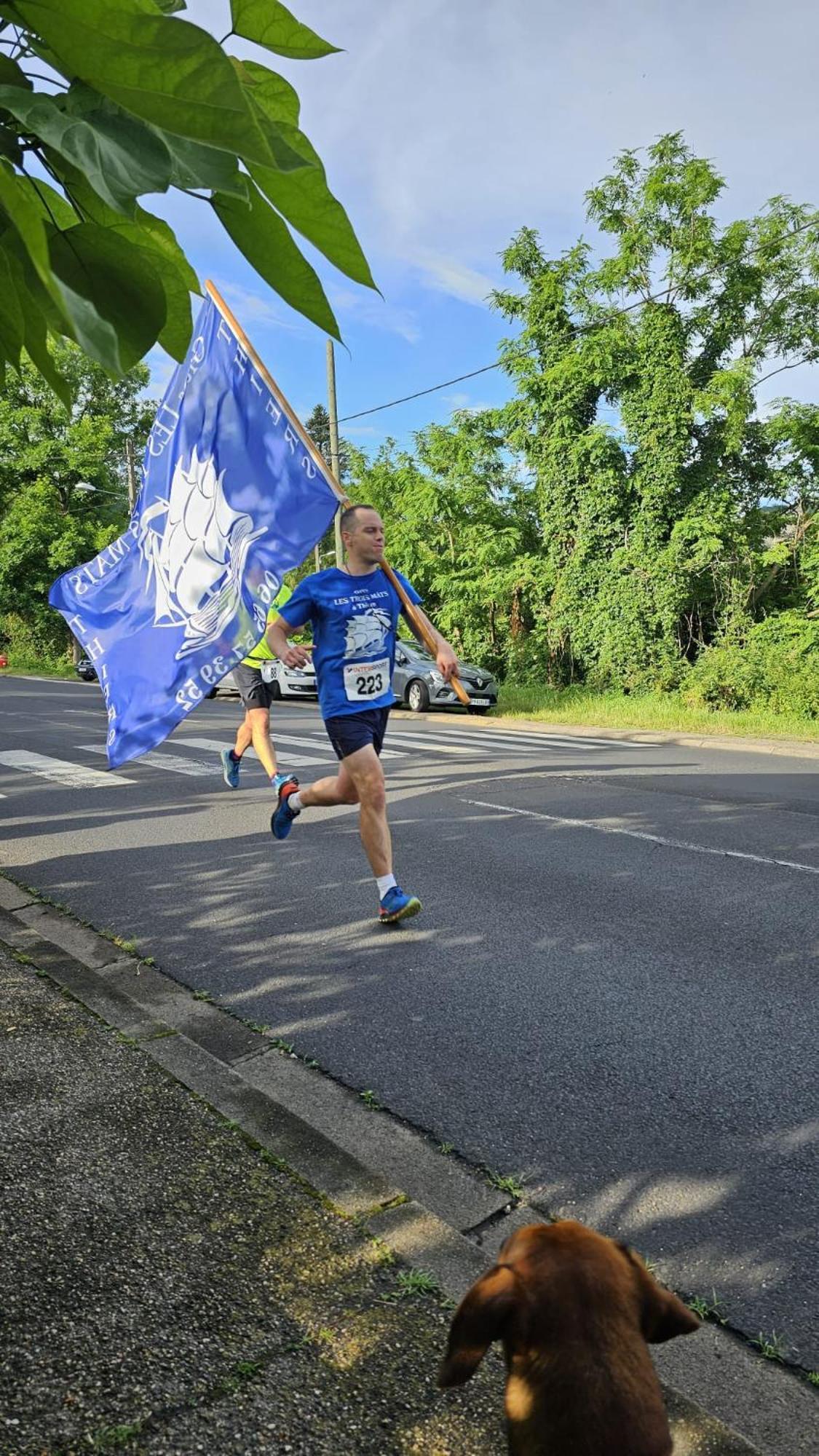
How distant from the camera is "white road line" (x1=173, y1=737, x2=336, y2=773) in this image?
37.0 ft

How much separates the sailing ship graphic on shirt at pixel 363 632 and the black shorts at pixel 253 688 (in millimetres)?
2669

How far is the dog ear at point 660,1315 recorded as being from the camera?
134 cm

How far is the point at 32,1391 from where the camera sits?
6.02 feet

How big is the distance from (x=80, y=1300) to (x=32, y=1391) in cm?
27

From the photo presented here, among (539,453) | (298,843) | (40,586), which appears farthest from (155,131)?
(40,586)

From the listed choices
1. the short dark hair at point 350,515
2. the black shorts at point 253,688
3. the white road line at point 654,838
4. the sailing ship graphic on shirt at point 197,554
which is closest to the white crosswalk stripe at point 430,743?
the white road line at point 654,838

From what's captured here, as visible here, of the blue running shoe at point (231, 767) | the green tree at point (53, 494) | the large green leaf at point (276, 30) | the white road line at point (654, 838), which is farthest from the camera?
the green tree at point (53, 494)

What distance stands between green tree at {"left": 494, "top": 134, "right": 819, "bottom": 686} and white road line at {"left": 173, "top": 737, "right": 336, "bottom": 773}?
414 inches

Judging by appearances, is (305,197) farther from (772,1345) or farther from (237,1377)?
(772,1345)

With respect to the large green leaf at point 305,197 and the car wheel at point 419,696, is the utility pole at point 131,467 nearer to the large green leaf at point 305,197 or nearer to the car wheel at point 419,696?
the car wheel at point 419,696

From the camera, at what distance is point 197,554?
3.83 m

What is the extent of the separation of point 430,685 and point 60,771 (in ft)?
34.8

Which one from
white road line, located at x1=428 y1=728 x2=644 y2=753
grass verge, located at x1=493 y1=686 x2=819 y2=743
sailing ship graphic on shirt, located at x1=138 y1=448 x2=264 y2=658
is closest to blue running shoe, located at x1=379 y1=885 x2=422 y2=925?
sailing ship graphic on shirt, located at x1=138 y1=448 x2=264 y2=658

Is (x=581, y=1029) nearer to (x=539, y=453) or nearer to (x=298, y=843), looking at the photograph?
(x=298, y=843)
